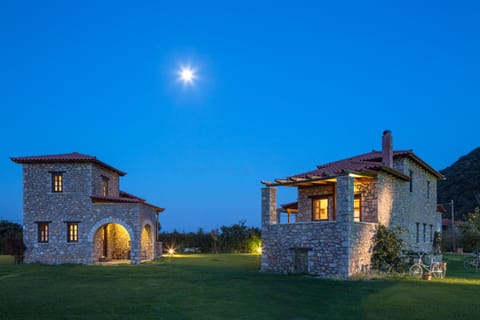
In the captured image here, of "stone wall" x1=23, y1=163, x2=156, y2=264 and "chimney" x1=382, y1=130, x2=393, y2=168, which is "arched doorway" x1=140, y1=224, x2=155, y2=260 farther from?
"chimney" x1=382, y1=130, x2=393, y2=168

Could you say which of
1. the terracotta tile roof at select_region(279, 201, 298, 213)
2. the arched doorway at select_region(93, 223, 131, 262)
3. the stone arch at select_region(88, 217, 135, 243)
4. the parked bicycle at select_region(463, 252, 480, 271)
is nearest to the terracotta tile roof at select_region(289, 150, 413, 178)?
the terracotta tile roof at select_region(279, 201, 298, 213)

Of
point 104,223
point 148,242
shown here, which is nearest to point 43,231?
point 104,223

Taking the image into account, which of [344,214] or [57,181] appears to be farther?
[57,181]

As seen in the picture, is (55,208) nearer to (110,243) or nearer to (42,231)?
(42,231)

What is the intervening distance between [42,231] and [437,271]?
19.9 metres

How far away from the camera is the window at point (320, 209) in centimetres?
2130

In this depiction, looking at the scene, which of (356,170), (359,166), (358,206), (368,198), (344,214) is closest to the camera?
(344,214)

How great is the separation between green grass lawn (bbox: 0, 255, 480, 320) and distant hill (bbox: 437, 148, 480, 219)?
38698 millimetres

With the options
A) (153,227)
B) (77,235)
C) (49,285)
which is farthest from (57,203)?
(49,285)

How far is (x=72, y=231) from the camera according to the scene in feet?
78.4

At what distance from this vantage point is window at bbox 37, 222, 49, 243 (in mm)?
23953

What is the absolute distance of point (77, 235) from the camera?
23.8 meters

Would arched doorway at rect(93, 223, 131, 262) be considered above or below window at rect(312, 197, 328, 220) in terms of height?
below

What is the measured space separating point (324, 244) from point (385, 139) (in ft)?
23.1
